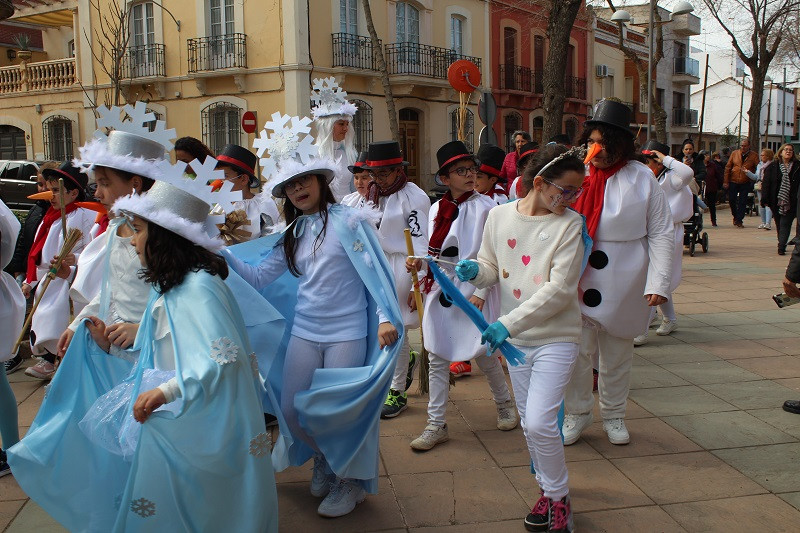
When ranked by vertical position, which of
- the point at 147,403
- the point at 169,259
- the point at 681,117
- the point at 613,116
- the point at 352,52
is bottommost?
the point at 147,403

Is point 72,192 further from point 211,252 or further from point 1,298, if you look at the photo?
point 211,252

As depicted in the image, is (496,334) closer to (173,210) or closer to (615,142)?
(173,210)

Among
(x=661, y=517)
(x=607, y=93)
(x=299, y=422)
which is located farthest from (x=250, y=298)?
(x=607, y=93)

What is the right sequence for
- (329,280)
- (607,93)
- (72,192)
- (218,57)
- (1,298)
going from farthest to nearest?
(607,93)
(218,57)
(72,192)
(1,298)
(329,280)

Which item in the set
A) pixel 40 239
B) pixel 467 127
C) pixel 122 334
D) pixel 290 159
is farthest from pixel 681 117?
pixel 122 334

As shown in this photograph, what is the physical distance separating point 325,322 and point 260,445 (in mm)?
970

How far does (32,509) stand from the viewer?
408 cm

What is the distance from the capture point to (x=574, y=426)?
4.83m

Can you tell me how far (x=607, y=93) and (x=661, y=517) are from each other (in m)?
39.5

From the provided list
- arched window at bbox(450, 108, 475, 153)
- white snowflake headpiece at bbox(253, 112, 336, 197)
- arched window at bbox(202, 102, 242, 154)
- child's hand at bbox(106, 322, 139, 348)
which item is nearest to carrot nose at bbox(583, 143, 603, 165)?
white snowflake headpiece at bbox(253, 112, 336, 197)

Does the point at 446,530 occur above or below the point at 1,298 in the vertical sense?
below

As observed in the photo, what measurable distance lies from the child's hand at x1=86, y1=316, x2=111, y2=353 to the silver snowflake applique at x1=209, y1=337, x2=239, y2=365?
2.65ft

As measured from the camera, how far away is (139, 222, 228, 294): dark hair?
3123 mm

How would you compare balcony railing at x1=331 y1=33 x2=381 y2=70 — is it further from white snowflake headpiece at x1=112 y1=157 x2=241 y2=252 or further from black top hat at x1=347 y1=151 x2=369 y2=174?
white snowflake headpiece at x1=112 y1=157 x2=241 y2=252
